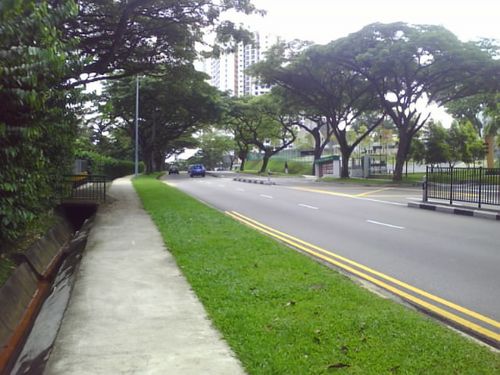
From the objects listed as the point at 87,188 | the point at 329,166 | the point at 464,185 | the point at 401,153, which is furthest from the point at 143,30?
the point at 329,166

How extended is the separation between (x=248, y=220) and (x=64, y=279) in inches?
260

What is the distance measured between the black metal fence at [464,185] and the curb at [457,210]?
2.07 ft

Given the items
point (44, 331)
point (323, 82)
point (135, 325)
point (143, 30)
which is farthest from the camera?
point (323, 82)

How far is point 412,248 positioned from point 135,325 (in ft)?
19.6

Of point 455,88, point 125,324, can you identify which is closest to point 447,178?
point 125,324

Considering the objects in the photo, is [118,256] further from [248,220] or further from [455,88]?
[455,88]

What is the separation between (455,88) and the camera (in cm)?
3362

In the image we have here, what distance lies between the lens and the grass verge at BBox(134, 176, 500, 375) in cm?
385

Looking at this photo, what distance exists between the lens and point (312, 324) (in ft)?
15.3

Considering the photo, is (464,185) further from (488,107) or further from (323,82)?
(488,107)

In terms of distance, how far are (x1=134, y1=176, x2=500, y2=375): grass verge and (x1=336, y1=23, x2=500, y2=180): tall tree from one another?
24249 mm

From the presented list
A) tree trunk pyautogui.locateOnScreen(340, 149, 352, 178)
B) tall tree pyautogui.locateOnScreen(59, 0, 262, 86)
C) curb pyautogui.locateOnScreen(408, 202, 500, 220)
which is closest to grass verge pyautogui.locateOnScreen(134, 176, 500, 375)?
curb pyautogui.locateOnScreen(408, 202, 500, 220)

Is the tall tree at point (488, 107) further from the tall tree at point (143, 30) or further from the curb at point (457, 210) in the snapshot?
the tall tree at point (143, 30)

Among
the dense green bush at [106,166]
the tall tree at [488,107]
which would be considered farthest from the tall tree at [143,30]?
the tall tree at [488,107]
